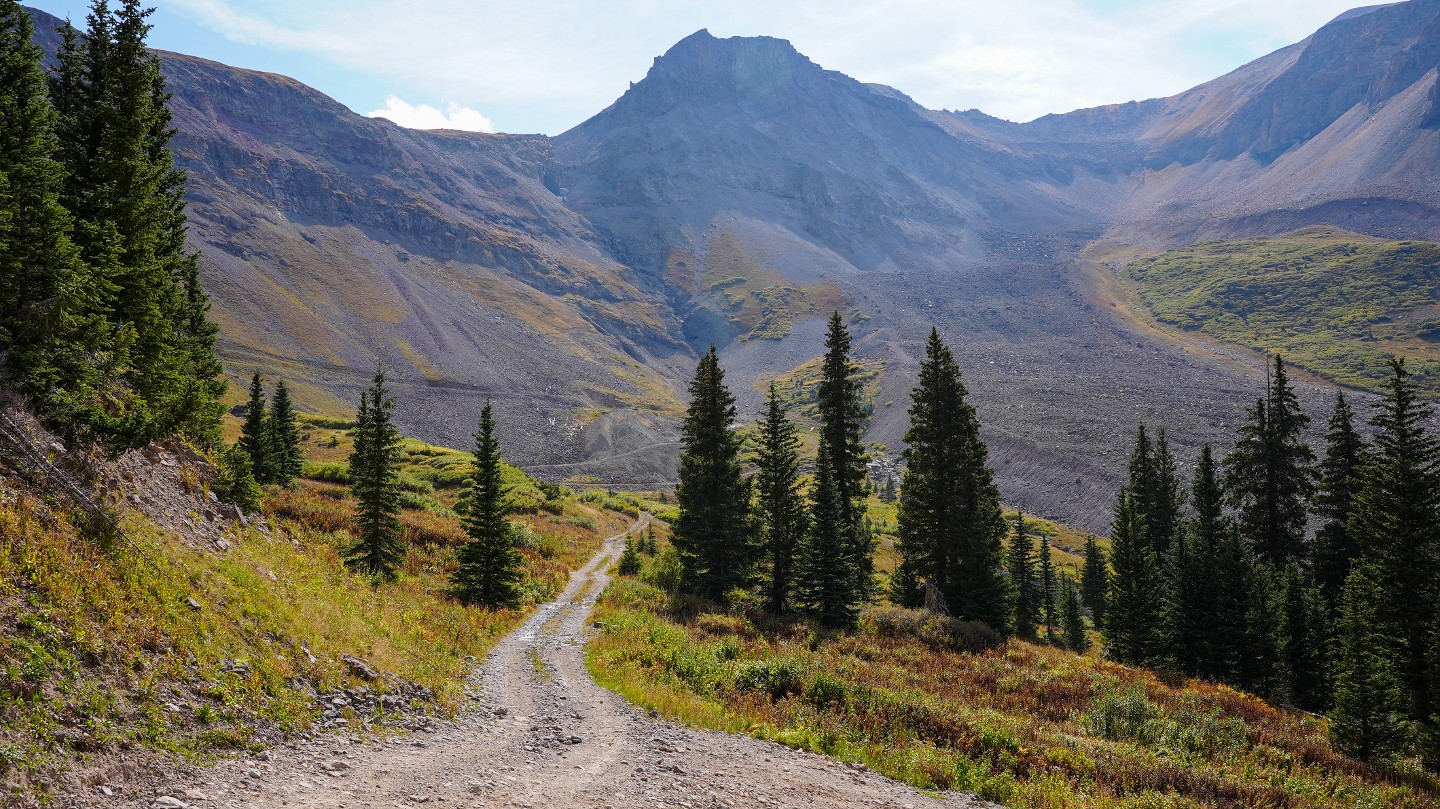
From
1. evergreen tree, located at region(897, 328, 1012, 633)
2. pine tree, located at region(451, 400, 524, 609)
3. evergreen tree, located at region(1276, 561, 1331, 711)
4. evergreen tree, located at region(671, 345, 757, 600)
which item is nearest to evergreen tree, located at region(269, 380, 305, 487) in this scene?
pine tree, located at region(451, 400, 524, 609)

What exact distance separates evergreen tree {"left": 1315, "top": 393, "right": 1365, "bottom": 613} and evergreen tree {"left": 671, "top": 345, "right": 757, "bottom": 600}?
34257 mm

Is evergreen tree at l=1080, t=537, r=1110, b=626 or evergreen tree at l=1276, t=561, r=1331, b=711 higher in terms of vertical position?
evergreen tree at l=1276, t=561, r=1331, b=711

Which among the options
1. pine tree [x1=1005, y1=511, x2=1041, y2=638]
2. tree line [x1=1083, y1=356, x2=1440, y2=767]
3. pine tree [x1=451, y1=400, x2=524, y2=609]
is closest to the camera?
tree line [x1=1083, y1=356, x2=1440, y2=767]

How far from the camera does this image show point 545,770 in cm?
1096

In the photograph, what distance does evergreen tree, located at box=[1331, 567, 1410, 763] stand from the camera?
70.8 feet

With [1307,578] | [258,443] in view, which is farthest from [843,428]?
[258,443]

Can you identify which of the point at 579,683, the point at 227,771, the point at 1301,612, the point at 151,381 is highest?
the point at 151,381

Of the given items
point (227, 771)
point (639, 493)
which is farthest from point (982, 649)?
point (639, 493)

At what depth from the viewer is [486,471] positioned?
94.7 feet

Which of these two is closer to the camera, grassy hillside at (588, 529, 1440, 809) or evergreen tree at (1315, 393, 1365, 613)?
grassy hillside at (588, 529, 1440, 809)

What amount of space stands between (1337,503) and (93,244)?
57.3 metres

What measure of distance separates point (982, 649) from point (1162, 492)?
119 feet

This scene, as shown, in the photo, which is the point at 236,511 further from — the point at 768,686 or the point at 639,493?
the point at 639,493

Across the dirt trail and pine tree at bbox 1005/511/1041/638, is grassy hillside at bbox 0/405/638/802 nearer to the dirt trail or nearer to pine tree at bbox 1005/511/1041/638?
the dirt trail
